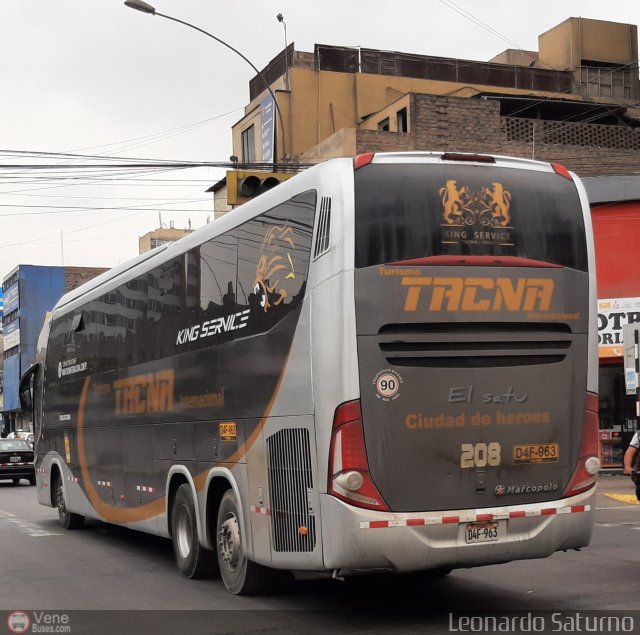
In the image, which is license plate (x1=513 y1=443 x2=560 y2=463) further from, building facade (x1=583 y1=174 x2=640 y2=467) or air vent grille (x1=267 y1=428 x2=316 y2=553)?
building facade (x1=583 y1=174 x2=640 y2=467)

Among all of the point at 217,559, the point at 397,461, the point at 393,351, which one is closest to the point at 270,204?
the point at 393,351

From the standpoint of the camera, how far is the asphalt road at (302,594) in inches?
340

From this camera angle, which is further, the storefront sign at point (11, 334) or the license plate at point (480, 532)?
the storefront sign at point (11, 334)

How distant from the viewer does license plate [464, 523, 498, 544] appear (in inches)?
323

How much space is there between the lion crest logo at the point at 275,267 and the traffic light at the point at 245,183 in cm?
603

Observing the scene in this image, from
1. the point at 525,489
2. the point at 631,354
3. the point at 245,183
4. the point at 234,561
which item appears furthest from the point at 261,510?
the point at 631,354

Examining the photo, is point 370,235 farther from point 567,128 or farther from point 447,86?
point 447,86

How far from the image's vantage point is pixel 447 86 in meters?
45.3

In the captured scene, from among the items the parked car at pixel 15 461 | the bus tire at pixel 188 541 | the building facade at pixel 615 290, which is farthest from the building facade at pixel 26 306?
the bus tire at pixel 188 541

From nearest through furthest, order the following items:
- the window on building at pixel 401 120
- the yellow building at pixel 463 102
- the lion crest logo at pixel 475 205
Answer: the lion crest logo at pixel 475 205 < the yellow building at pixel 463 102 < the window on building at pixel 401 120

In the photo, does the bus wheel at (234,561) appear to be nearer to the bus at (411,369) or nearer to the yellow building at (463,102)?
the bus at (411,369)

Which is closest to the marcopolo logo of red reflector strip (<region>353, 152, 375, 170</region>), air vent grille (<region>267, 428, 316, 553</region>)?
air vent grille (<region>267, 428, 316, 553</region>)

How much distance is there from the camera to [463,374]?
8336mm

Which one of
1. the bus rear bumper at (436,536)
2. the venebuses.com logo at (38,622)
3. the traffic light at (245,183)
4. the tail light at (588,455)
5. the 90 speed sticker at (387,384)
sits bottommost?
the venebuses.com logo at (38,622)
